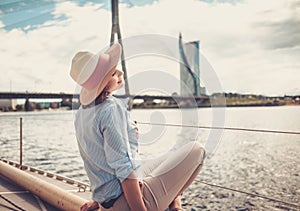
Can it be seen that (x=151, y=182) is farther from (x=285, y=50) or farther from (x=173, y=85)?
(x=285, y=50)

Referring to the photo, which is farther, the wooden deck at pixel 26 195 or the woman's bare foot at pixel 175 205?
the wooden deck at pixel 26 195

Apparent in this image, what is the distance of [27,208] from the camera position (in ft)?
5.42

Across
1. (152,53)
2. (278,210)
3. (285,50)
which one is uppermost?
(285,50)

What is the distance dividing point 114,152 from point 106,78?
20 centimetres

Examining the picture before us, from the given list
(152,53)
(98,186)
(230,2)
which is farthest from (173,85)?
(230,2)

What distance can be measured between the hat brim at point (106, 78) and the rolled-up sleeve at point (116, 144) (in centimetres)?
7

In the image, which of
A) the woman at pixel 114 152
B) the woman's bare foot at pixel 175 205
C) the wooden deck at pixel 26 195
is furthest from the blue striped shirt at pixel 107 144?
the wooden deck at pixel 26 195

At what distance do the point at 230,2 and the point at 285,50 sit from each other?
556 centimetres

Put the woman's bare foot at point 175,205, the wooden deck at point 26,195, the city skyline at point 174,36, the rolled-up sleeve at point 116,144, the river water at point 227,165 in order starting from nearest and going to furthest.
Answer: the rolled-up sleeve at point 116,144, the woman's bare foot at point 175,205, the wooden deck at point 26,195, the river water at point 227,165, the city skyline at point 174,36

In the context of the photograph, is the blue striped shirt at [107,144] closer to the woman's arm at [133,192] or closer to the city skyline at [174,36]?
the woman's arm at [133,192]

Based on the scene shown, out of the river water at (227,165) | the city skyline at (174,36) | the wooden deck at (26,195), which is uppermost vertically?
the city skyline at (174,36)

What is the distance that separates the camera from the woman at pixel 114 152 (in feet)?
2.98

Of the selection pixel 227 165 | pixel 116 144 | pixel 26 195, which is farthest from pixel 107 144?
pixel 227 165

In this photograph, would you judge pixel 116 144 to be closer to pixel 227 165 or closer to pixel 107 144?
pixel 107 144
